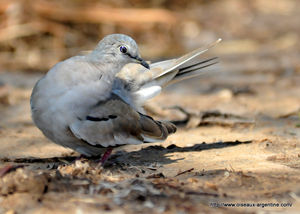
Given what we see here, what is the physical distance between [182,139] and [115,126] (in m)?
1.04

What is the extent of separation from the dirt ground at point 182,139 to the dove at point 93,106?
20cm

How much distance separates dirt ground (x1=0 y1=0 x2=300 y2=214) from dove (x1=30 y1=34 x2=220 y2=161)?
0.65ft

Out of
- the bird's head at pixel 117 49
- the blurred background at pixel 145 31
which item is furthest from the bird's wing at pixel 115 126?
the blurred background at pixel 145 31

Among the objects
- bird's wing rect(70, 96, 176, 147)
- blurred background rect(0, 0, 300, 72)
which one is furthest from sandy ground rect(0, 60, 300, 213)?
blurred background rect(0, 0, 300, 72)

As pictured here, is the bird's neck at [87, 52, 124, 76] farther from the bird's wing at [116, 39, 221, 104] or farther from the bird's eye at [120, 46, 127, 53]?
the bird's wing at [116, 39, 221, 104]

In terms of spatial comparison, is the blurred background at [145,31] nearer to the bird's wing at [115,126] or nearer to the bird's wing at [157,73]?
the bird's wing at [157,73]

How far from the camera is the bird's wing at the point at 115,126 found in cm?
→ 362

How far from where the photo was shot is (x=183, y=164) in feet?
12.6

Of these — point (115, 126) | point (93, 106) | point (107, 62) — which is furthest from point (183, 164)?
point (107, 62)

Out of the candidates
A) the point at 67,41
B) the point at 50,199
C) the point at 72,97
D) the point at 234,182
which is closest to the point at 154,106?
the point at 72,97

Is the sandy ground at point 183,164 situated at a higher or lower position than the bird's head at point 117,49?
lower

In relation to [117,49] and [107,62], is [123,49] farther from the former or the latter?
[107,62]

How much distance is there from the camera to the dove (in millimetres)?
3582

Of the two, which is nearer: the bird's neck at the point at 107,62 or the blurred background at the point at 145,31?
the bird's neck at the point at 107,62
